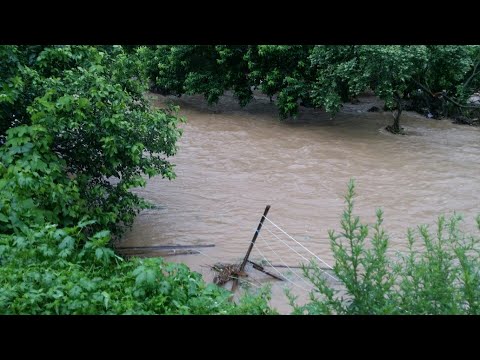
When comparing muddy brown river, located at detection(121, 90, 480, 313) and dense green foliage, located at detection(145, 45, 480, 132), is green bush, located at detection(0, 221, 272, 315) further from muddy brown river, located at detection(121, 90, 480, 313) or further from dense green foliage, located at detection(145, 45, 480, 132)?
dense green foliage, located at detection(145, 45, 480, 132)

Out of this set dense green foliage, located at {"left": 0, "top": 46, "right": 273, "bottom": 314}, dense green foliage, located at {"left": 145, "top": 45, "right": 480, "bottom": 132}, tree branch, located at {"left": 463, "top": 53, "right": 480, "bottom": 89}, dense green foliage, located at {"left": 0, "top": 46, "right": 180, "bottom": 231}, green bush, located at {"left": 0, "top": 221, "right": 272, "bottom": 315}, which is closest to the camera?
green bush, located at {"left": 0, "top": 221, "right": 272, "bottom": 315}

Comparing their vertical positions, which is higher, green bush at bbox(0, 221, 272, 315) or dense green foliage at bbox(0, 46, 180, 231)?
dense green foliage at bbox(0, 46, 180, 231)

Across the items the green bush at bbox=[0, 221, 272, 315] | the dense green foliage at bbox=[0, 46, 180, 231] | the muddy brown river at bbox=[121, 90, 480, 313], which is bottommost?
the muddy brown river at bbox=[121, 90, 480, 313]

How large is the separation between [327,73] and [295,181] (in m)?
4.54

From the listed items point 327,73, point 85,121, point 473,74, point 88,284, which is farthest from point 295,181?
point 88,284

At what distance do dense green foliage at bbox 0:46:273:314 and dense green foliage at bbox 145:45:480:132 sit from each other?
8260mm

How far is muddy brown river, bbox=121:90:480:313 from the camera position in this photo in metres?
10.0

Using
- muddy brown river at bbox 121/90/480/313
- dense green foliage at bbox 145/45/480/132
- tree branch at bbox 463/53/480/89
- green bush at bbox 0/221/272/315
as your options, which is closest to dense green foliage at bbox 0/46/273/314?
green bush at bbox 0/221/272/315

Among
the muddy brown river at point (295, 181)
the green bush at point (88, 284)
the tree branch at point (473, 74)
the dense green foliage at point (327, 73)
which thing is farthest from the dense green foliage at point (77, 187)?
the tree branch at point (473, 74)

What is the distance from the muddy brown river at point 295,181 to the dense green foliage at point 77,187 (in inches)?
84.6

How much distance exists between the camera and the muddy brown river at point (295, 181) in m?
10.0
